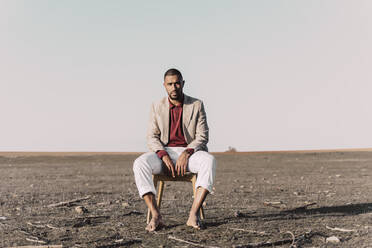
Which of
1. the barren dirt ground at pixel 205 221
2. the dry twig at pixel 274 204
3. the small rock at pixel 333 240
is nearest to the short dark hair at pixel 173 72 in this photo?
the barren dirt ground at pixel 205 221

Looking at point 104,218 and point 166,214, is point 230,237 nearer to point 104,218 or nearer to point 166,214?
point 166,214

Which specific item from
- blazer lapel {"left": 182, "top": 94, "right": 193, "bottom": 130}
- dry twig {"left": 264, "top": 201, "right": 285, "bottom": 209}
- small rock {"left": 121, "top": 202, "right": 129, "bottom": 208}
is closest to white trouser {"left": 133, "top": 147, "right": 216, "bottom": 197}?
blazer lapel {"left": 182, "top": 94, "right": 193, "bottom": 130}

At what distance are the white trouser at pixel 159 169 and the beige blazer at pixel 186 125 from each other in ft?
0.50

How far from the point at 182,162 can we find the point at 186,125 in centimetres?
50

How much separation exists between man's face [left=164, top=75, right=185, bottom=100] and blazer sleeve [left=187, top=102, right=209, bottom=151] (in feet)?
1.03

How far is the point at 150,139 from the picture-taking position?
15.5 feet

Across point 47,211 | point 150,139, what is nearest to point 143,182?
point 150,139

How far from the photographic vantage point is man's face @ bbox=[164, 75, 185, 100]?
14.9 ft

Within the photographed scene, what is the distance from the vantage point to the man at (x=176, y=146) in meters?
4.24

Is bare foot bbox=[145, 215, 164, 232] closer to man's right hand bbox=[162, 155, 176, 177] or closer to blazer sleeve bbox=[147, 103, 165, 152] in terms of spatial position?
man's right hand bbox=[162, 155, 176, 177]

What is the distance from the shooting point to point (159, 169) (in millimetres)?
4508

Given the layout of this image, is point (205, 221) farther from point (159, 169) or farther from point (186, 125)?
point (186, 125)

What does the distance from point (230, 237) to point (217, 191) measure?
3.96m

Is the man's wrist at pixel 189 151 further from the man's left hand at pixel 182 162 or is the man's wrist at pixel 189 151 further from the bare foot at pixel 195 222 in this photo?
the bare foot at pixel 195 222
